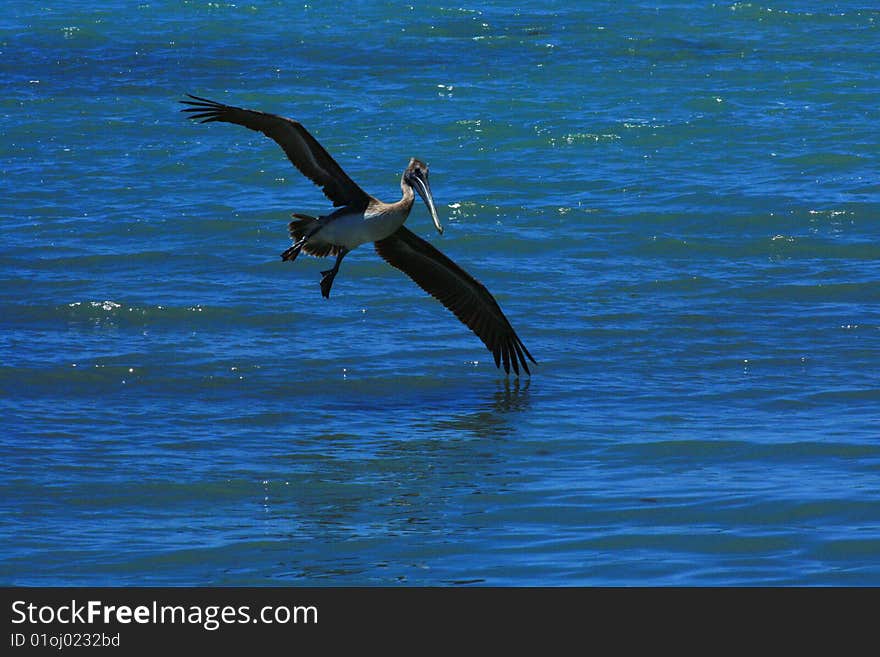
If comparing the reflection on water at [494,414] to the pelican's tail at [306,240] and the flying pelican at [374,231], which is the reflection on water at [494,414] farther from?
the pelican's tail at [306,240]

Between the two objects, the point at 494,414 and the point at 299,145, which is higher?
the point at 299,145

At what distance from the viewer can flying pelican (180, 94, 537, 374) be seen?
8586 millimetres

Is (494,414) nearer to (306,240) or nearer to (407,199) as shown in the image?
(407,199)

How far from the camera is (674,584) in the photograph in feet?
19.9

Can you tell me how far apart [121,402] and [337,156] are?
22.7 feet

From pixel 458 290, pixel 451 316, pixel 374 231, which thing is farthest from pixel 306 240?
pixel 451 316

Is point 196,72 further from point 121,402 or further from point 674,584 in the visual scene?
point 674,584

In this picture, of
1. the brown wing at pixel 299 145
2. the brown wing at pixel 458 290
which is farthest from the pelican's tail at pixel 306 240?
the brown wing at pixel 458 290

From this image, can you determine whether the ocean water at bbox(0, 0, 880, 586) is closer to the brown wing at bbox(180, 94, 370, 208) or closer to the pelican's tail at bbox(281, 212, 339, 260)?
the pelican's tail at bbox(281, 212, 339, 260)

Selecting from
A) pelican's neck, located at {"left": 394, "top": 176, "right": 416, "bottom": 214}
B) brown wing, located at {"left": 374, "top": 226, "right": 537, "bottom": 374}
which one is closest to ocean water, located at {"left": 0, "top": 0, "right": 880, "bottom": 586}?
brown wing, located at {"left": 374, "top": 226, "right": 537, "bottom": 374}

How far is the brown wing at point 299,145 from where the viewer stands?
8344mm

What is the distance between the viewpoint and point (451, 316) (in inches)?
430

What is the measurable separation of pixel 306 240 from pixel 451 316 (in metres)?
2.00

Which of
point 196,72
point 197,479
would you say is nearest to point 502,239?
point 197,479
